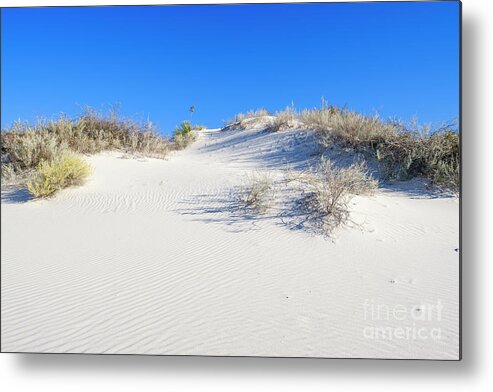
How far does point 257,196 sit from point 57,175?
2484 millimetres

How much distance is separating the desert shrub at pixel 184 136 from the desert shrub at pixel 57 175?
575cm

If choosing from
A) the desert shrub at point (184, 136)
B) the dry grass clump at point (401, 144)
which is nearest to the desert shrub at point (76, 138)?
the desert shrub at point (184, 136)

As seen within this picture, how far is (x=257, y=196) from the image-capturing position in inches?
184

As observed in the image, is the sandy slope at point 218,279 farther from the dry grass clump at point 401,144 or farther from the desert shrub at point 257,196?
the dry grass clump at point 401,144

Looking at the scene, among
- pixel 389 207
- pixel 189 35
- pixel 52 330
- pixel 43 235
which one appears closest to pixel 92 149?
pixel 43 235

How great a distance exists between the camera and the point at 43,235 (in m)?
3.86

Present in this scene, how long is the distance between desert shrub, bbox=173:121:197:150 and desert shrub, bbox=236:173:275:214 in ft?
21.3

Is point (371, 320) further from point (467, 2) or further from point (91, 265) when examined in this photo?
point (467, 2)

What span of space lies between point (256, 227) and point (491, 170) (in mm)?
2210

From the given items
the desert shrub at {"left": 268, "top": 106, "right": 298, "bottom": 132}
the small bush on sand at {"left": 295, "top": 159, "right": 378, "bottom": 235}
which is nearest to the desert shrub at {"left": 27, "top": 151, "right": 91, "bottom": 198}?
the small bush on sand at {"left": 295, "top": 159, "right": 378, "bottom": 235}

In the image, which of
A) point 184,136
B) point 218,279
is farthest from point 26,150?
point 184,136

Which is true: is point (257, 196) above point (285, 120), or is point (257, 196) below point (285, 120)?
below

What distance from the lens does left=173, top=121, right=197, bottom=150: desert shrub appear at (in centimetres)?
1117

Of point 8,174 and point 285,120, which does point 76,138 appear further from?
point 285,120
